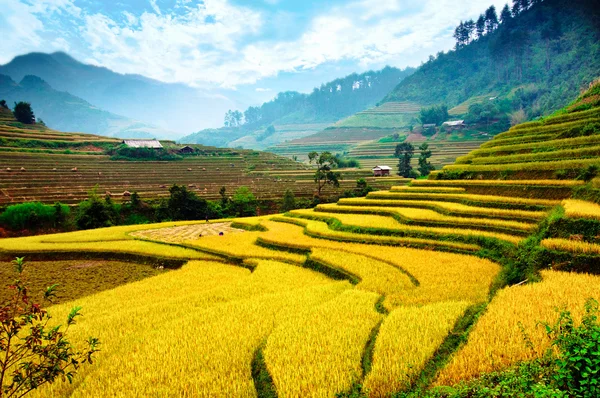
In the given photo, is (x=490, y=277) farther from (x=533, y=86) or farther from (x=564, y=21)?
(x=564, y=21)

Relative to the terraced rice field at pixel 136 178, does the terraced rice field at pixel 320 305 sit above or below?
below

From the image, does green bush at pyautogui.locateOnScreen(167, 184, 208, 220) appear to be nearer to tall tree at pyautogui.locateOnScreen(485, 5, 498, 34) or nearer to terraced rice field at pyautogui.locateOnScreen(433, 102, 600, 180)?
terraced rice field at pyautogui.locateOnScreen(433, 102, 600, 180)

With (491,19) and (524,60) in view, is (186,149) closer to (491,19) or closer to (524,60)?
(524,60)

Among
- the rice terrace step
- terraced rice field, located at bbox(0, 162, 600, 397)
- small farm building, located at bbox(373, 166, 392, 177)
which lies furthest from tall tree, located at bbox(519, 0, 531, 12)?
terraced rice field, located at bbox(0, 162, 600, 397)

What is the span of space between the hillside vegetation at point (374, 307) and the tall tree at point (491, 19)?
128702 millimetres

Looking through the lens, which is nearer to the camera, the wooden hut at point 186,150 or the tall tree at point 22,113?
the tall tree at point 22,113

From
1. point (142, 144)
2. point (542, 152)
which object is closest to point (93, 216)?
point (542, 152)

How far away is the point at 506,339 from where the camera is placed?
189 inches

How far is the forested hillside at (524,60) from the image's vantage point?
70.5m

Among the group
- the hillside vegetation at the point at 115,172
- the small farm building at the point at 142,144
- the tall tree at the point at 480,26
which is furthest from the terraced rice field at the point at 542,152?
the tall tree at the point at 480,26

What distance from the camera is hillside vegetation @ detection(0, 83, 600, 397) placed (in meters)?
4.17

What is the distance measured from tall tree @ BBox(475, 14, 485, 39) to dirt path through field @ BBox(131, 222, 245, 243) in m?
136

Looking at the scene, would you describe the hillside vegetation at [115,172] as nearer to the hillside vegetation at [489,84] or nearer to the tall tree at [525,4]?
the hillside vegetation at [489,84]

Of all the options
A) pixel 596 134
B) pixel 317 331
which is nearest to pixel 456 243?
pixel 317 331
